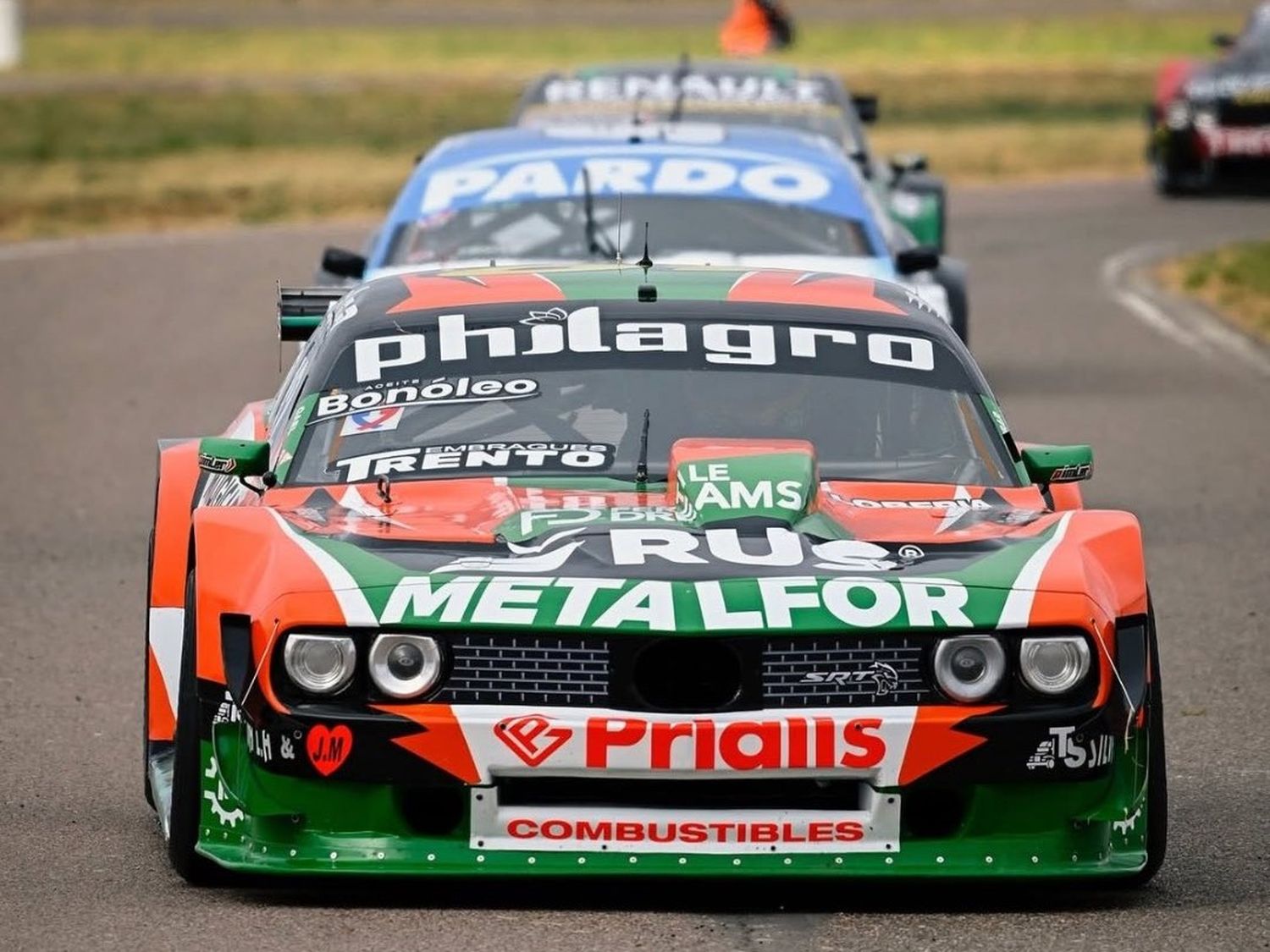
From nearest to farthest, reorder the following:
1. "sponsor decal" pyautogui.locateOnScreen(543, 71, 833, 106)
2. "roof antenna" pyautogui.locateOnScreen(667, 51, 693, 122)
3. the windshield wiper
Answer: the windshield wiper, "roof antenna" pyautogui.locateOnScreen(667, 51, 693, 122), "sponsor decal" pyautogui.locateOnScreen(543, 71, 833, 106)

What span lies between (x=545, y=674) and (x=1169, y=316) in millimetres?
13761

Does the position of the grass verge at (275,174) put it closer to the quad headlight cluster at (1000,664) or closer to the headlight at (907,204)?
the headlight at (907,204)

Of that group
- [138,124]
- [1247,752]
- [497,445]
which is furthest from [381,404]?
[138,124]

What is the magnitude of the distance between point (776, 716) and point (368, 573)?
32.3 inches

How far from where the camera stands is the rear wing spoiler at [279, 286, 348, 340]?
28.3 ft

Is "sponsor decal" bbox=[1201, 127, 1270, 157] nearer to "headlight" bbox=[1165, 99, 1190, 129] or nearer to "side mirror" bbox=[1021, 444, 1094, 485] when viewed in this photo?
"headlight" bbox=[1165, 99, 1190, 129]

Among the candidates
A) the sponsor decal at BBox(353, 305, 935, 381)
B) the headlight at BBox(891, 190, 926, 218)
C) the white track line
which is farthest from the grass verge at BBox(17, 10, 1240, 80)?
the sponsor decal at BBox(353, 305, 935, 381)

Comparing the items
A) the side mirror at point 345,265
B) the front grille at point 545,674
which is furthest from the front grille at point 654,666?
the side mirror at point 345,265

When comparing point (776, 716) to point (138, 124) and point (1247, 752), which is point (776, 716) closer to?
point (1247, 752)

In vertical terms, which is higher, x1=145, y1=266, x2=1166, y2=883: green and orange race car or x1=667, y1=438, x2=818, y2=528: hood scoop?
x1=667, y1=438, x2=818, y2=528: hood scoop

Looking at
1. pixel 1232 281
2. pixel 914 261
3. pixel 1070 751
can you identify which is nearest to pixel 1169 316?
pixel 1232 281

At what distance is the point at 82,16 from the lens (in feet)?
191

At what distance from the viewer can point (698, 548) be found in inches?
238

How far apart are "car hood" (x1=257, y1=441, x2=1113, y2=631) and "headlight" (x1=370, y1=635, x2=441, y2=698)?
0.17ft
